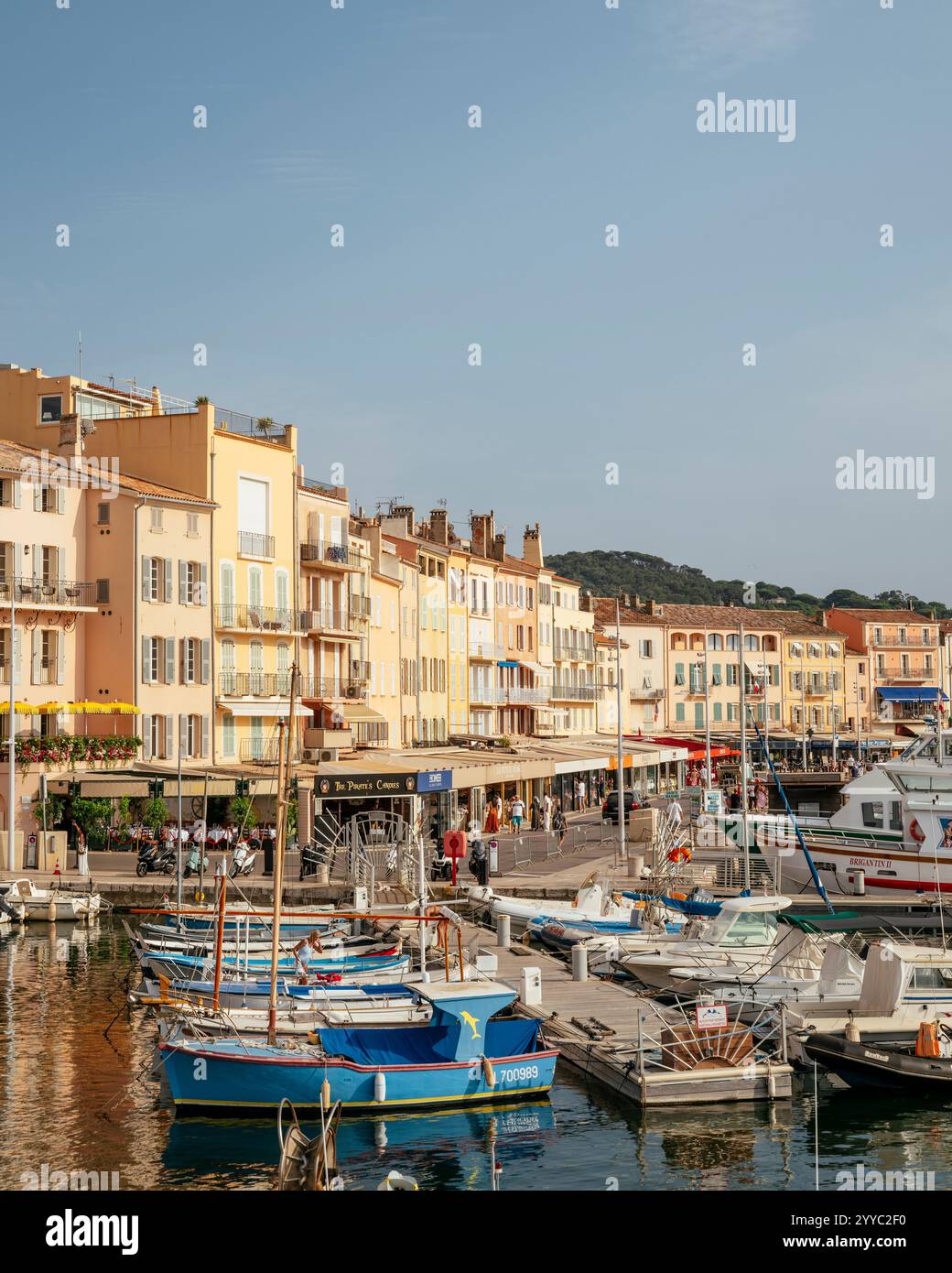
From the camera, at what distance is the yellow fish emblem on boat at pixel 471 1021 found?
2262 centimetres

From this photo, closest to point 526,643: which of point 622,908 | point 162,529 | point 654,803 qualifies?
point 654,803

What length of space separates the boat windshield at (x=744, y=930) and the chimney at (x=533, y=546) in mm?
62643

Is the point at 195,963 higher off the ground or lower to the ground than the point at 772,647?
lower

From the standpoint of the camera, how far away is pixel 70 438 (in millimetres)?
58562

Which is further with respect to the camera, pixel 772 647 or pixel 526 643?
pixel 772 647

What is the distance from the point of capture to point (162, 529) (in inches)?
2205

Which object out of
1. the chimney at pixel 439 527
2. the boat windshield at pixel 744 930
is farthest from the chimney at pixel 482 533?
the boat windshield at pixel 744 930

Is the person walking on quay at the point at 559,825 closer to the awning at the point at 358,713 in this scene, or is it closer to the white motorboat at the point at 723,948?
the awning at the point at 358,713

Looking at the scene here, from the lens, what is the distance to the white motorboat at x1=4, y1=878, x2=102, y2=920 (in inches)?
1646

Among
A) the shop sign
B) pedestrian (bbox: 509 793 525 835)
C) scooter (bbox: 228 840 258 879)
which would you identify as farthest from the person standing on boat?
pedestrian (bbox: 509 793 525 835)

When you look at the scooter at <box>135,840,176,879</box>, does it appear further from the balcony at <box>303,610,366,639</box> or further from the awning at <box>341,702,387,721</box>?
the awning at <box>341,702,387,721</box>

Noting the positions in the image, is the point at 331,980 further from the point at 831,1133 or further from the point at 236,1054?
the point at 831,1133
